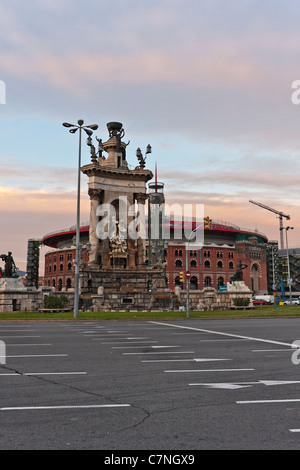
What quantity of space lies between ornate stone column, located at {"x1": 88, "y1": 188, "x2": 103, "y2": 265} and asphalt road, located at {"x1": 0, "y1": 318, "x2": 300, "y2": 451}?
3770 cm

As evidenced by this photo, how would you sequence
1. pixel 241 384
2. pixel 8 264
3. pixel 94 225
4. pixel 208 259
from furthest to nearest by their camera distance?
pixel 208 259 → pixel 94 225 → pixel 8 264 → pixel 241 384

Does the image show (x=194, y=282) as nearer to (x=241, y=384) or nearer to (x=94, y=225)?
(x=94, y=225)

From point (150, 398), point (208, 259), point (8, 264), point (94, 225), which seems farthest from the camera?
point (208, 259)

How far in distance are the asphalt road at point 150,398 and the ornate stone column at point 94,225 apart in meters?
37.7

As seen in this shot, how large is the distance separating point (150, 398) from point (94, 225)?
1798 inches

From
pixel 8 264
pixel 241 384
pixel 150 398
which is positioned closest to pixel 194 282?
pixel 8 264

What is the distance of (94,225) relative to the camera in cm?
5194

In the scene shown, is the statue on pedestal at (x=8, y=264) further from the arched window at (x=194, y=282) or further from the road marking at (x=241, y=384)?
the arched window at (x=194, y=282)

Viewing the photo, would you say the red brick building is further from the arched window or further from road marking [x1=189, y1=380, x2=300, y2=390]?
road marking [x1=189, y1=380, x2=300, y2=390]

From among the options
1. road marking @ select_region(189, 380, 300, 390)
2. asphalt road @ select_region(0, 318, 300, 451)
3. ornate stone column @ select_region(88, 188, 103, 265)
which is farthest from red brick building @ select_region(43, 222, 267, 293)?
road marking @ select_region(189, 380, 300, 390)

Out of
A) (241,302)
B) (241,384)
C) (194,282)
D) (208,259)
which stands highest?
(208,259)

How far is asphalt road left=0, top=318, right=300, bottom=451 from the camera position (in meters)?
4.93

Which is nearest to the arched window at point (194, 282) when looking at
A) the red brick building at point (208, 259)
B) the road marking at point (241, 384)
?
the red brick building at point (208, 259)
